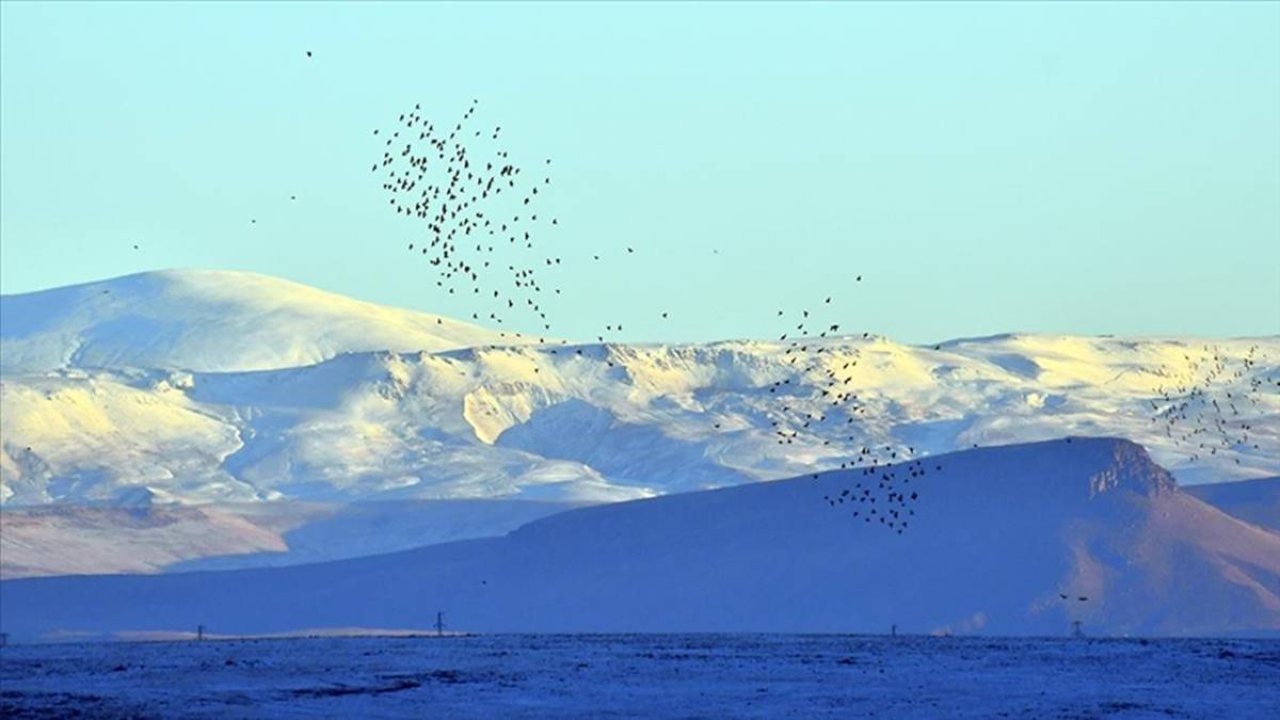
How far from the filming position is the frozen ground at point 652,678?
84.4 metres

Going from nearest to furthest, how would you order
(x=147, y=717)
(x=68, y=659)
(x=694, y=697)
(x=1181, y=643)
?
(x=147, y=717) < (x=694, y=697) < (x=68, y=659) < (x=1181, y=643)

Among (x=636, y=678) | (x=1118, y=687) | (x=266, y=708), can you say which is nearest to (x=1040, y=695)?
(x=1118, y=687)

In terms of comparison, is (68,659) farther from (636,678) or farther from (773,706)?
(773,706)

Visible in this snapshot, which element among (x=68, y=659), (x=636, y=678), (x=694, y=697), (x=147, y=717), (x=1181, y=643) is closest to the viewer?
(x=147, y=717)

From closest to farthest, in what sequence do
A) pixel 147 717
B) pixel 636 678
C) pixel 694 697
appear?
pixel 147 717, pixel 694 697, pixel 636 678

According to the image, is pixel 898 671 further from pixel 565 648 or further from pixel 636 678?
pixel 565 648

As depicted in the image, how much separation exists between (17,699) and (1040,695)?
2519 cm

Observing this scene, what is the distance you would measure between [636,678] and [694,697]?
6171mm

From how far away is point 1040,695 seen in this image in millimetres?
88438

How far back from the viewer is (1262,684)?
92.2m

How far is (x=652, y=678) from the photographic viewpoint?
93688 millimetres

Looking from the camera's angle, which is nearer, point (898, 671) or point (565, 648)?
point (898, 671)

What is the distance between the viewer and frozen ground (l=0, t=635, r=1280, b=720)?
84.4m

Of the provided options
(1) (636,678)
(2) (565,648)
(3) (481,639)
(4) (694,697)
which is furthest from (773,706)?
(3) (481,639)
